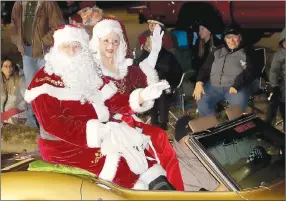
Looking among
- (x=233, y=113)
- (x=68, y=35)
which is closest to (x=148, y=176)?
(x=233, y=113)

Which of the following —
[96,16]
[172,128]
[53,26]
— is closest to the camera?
[172,128]

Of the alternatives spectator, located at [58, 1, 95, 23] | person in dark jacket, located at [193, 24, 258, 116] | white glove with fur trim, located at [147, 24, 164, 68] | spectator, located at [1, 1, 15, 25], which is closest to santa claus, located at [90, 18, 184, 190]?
white glove with fur trim, located at [147, 24, 164, 68]

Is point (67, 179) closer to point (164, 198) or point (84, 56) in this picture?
point (164, 198)

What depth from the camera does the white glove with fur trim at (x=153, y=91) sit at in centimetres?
316

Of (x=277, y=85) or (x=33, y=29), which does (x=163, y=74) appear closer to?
(x=277, y=85)

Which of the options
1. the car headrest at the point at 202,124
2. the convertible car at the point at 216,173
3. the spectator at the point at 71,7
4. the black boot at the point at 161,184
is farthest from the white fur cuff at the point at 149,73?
the spectator at the point at 71,7

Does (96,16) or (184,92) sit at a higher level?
(96,16)

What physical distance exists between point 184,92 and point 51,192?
2.08m

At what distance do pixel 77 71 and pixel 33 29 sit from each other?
1.36 meters

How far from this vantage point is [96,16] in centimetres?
471

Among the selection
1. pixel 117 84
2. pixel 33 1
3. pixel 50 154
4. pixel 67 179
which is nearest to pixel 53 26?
pixel 33 1

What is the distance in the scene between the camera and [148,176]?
9.90 feet

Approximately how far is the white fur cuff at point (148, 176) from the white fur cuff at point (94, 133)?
0.31 meters

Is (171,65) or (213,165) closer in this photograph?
(213,165)
